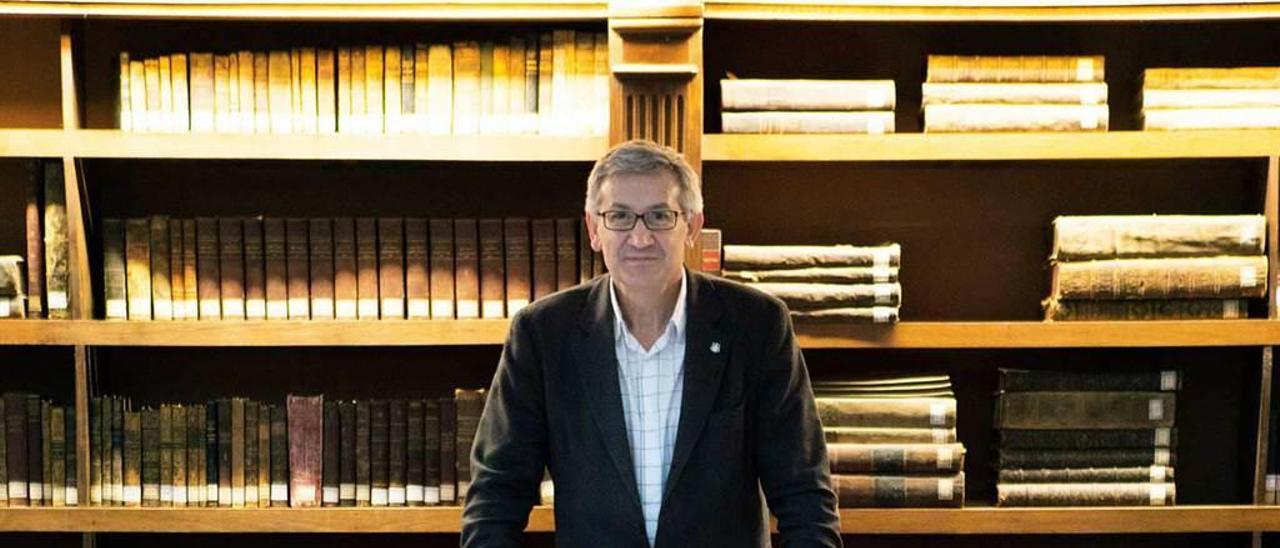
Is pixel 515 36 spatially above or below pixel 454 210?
above

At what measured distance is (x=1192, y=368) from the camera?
124 inches

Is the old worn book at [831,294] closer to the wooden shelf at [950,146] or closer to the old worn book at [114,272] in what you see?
the wooden shelf at [950,146]

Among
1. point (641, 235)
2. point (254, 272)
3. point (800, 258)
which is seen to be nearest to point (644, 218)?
point (641, 235)

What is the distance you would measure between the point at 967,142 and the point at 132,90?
1.89 metres

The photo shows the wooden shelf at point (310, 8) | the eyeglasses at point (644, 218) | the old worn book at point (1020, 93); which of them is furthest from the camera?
the old worn book at point (1020, 93)

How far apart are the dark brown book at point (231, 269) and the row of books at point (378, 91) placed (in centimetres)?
24

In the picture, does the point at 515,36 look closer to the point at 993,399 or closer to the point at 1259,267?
the point at 993,399

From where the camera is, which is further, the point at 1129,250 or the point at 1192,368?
the point at 1192,368

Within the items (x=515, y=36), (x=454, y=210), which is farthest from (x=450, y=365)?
(x=515, y=36)

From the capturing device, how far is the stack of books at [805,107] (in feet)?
9.05

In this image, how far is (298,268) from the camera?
2803 millimetres

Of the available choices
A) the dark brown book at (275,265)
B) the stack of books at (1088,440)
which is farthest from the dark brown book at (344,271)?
the stack of books at (1088,440)

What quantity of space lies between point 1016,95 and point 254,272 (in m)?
1.80

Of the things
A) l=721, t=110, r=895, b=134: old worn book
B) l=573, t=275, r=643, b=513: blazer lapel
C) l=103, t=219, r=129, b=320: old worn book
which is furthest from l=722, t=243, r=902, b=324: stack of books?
l=103, t=219, r=129, b=320: old worn book
